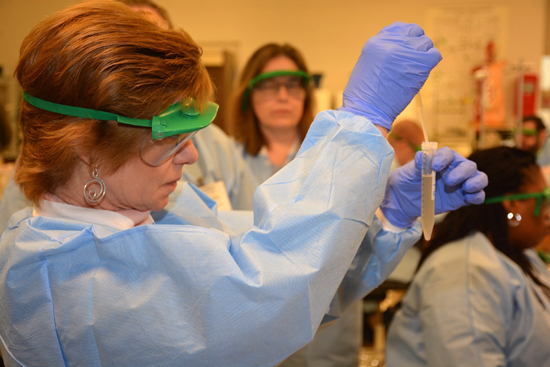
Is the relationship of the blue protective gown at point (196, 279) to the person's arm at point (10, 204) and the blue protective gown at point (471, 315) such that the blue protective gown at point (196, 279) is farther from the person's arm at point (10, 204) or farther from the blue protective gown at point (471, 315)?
the blue protective gown at point (471, 315)

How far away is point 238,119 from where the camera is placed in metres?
2.40

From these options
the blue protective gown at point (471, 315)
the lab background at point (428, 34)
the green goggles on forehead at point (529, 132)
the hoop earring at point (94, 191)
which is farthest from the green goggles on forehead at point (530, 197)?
the lab background at point (428, 34)

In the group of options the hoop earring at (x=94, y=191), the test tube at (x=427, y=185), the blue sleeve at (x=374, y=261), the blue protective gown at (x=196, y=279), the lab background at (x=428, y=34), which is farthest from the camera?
the lab background at (x=428, y=34)

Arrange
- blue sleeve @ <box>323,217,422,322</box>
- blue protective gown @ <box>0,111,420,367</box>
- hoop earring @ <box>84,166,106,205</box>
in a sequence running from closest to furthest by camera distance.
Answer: blue protective gown @ <box>0,111,420,367</box> → hoop earring @ <box>84,166,106,205</box> → blue sleeve @ <box>323,217,422,322</box>

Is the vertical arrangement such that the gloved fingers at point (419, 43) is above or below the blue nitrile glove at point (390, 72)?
above

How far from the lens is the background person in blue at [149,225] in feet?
2.48

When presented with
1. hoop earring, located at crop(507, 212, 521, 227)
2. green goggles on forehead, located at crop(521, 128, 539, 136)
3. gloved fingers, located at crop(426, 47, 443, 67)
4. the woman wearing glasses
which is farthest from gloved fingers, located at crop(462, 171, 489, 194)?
green goggles on forehead, located at crop(521, 128, 539, 136)

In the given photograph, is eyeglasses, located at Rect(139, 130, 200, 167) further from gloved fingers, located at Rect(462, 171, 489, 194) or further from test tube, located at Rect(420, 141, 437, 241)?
gloved fingers, located at Rect(462, 171, 489, 194)

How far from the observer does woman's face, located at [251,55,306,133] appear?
2.24m

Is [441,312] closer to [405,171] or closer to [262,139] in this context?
[405,171]

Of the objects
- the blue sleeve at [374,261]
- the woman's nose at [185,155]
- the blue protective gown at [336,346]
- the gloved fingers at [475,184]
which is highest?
the woman's nose at [185,155]

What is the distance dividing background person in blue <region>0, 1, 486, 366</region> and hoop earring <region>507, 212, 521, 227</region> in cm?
107

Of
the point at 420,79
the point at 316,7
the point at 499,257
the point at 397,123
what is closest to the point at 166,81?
the point at 420,79

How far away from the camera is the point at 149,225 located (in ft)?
2.55
